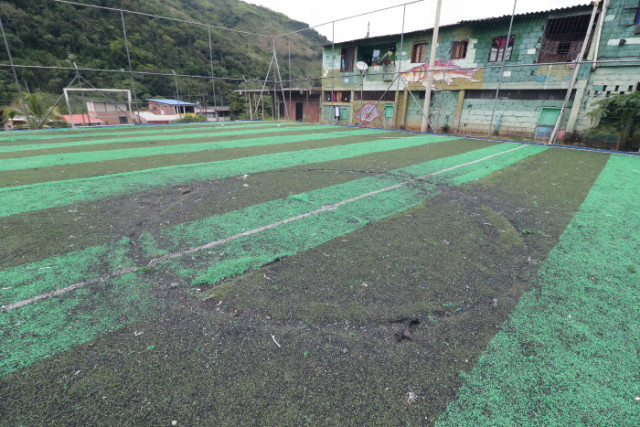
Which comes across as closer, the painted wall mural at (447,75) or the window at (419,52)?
the painted wall mural at (447,75)

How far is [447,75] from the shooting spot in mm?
16750

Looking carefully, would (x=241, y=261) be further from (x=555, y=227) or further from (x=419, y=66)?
(x=419, y=66)

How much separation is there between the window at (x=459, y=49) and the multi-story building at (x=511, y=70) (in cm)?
5

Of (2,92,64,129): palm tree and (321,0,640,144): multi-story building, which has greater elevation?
(321,0,640,144): multi-story building

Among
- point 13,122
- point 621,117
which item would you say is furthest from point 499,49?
point 13,122

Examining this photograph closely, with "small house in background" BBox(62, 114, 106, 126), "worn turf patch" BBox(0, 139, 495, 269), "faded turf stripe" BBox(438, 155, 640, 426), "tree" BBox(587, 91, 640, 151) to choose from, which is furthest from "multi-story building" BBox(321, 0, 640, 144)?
"small house in background" BBox(62, 114, 106, 126)

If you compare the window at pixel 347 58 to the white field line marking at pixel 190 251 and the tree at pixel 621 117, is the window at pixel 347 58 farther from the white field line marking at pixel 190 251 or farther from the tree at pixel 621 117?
the white field line marking at pixel 190 251

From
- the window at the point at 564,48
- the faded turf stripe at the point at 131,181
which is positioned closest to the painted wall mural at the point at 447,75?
the window at the point at 564,48

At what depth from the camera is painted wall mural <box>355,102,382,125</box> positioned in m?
20.3

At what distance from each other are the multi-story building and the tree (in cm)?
141

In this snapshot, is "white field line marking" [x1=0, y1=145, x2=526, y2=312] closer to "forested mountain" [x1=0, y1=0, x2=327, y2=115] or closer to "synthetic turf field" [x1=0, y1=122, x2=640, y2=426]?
"synthetic turf field" [x1=0, y1=122, x2=640, y2=426]

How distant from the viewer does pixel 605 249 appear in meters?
3.12

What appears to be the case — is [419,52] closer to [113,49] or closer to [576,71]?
[576,71]

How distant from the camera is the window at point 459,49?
52.4 ft
